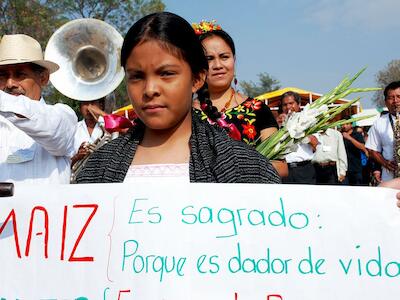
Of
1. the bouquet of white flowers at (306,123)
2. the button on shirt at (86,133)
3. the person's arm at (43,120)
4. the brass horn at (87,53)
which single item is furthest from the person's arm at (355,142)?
the person's arm at (43,120)

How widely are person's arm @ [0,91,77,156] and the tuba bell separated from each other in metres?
3.74

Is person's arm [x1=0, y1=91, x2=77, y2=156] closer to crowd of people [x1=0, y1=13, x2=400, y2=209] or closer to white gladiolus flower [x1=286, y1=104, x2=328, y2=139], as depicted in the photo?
crowd of people [x1=0, y1=13, x2=400, y2=209]

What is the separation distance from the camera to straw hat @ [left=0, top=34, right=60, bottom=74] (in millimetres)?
2932

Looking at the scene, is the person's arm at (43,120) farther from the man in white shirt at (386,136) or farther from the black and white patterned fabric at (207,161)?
the man in white shirt at (386,136)

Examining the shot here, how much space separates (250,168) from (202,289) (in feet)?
1.31

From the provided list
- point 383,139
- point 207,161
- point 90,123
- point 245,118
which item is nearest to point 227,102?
point 245,118

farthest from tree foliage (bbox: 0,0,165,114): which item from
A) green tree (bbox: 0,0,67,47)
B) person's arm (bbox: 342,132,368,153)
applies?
person's arm (bbox: 342,132,368,153)

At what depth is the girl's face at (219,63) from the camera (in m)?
3.28

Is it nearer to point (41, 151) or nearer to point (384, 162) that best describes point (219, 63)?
point (41, 151)

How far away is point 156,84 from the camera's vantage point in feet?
5.69

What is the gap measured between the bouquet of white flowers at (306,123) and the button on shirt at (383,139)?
3347 mm

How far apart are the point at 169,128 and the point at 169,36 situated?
0.30 m

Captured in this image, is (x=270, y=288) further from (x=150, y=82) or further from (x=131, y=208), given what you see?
(x=150, y=82)

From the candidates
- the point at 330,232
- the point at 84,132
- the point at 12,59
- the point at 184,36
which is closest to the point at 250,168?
the point at 330,232
